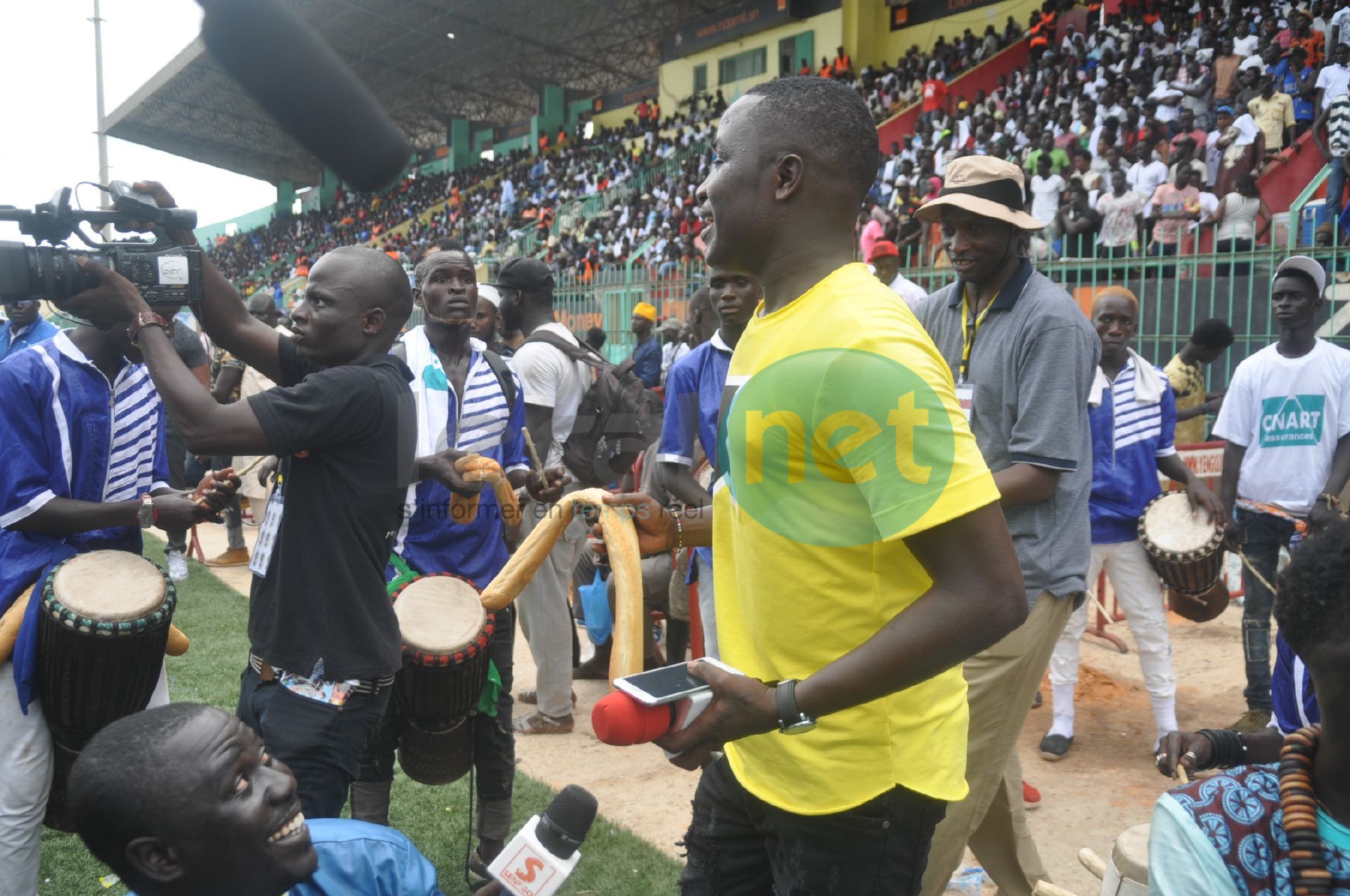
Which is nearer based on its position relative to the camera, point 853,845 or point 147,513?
point 853,845

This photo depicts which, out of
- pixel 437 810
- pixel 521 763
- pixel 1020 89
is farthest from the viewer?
pixel 1020 89

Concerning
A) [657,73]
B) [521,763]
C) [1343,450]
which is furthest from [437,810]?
[657,73]

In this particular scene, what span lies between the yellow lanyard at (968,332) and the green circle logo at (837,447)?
62.1 inches

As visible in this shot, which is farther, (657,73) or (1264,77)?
(657,73)

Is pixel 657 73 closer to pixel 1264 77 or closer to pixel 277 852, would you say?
pixel 1264 77

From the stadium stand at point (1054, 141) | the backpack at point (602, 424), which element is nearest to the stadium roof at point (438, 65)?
the stadium stand at point (1054, 141)

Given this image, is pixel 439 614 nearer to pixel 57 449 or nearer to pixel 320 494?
pixel 320 494

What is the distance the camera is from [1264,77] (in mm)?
13031

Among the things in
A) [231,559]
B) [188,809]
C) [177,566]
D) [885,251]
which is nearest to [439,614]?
[188,809]

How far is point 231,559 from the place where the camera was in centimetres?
963

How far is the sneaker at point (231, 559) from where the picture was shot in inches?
375

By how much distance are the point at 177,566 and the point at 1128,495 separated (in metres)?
7.31

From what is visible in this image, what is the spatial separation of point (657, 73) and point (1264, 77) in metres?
24.8

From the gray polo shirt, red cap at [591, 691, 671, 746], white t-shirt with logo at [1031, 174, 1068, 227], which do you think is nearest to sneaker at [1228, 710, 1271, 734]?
the gray polo shirt
